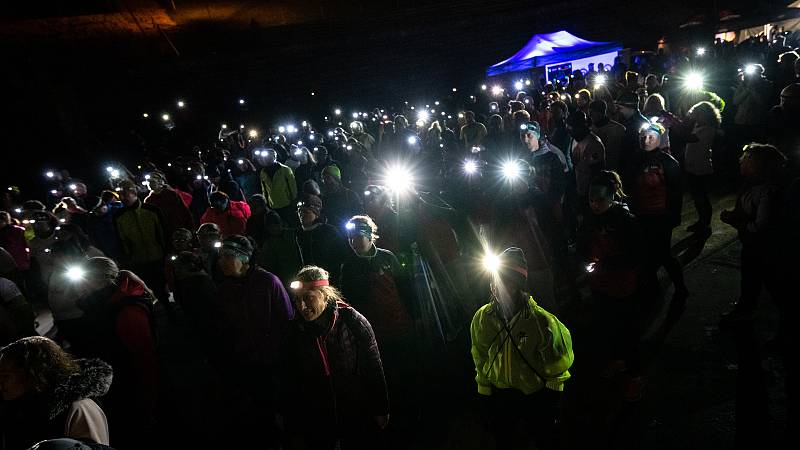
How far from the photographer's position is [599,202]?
3.69 metres

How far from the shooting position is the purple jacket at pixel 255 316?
3.71 metres

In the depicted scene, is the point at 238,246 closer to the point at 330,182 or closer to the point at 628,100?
the point at 330,182

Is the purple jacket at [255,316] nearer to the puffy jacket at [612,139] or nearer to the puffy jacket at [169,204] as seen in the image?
the puffy jacket at [169,204]

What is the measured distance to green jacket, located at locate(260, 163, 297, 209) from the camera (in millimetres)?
7887

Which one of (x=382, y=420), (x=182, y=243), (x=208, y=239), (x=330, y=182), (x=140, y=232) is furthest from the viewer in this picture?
(x=330, y=182)

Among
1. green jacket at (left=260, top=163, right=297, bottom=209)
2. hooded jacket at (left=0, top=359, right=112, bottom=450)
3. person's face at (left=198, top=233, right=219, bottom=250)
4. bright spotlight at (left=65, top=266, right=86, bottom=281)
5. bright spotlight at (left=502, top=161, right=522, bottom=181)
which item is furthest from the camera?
green jacket at (left=260, top=163, right=297, bottom=209)

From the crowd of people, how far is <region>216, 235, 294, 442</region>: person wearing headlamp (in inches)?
0.7

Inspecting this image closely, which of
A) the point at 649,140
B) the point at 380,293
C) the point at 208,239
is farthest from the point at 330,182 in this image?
the point at 649,140

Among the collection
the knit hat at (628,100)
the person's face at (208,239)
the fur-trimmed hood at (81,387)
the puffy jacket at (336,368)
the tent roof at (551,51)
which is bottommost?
the puffy jacket at (336,368)

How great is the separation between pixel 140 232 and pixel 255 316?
3746mm

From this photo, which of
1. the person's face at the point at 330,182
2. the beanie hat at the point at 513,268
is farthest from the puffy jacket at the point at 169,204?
the beanie hat at the point at 513,268

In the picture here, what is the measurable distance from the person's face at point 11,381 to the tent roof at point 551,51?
15.4 m

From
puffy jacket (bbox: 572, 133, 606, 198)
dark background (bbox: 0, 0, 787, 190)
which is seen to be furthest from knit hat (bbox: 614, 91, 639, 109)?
dark background (bbox: 0, 0, 787, 190)

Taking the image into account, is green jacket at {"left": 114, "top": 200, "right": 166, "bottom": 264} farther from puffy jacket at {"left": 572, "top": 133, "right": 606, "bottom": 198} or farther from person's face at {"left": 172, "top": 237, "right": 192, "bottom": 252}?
puffy jacket at {"left": 572, "top": 133, "right": 606, "bottom": 198}
